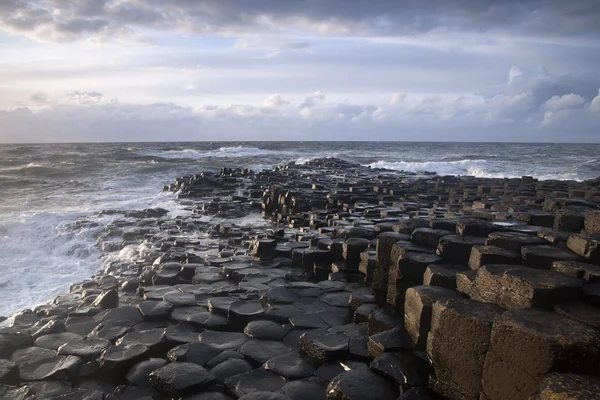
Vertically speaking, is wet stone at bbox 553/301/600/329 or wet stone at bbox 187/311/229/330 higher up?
wet stone at bbox 553/301/600/329

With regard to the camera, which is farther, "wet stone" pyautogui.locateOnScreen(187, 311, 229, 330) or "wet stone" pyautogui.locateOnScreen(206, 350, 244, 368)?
"wet stone" pyautogui.locateOnScreen(187, 311, 229, 330)

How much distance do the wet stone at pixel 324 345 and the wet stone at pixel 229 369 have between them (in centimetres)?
60

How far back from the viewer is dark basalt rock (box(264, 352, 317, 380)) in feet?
13.0

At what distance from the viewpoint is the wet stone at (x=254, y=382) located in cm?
376

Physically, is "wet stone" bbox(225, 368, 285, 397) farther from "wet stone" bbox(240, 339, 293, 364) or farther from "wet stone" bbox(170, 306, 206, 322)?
"wet stone" bbox(170, 306, 206, 322)

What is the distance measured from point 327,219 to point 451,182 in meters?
10.1

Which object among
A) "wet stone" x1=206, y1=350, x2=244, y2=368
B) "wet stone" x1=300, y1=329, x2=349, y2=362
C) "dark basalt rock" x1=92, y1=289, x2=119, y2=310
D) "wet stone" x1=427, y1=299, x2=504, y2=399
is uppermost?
"wet stone" x1=427, y1=299, x2=504, y2=399

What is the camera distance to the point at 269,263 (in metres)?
7.46

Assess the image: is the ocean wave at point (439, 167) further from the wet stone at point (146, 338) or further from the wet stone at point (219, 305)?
the wet stone at point (146, 338)

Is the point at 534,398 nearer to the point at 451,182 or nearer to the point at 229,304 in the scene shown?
the point at 229,304

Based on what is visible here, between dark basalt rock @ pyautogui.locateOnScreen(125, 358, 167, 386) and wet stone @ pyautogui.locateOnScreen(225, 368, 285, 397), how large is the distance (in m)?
0.79

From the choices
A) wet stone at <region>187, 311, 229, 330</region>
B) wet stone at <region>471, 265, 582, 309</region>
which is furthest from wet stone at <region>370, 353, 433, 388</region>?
wet stone at <region>187, 311, 229, 330</region>

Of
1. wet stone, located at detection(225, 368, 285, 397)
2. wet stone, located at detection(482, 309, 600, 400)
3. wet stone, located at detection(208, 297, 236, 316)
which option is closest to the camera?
wet stone, located at detection(482, 309, 600, 400)

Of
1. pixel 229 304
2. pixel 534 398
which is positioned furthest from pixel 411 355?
pixel 229 304
